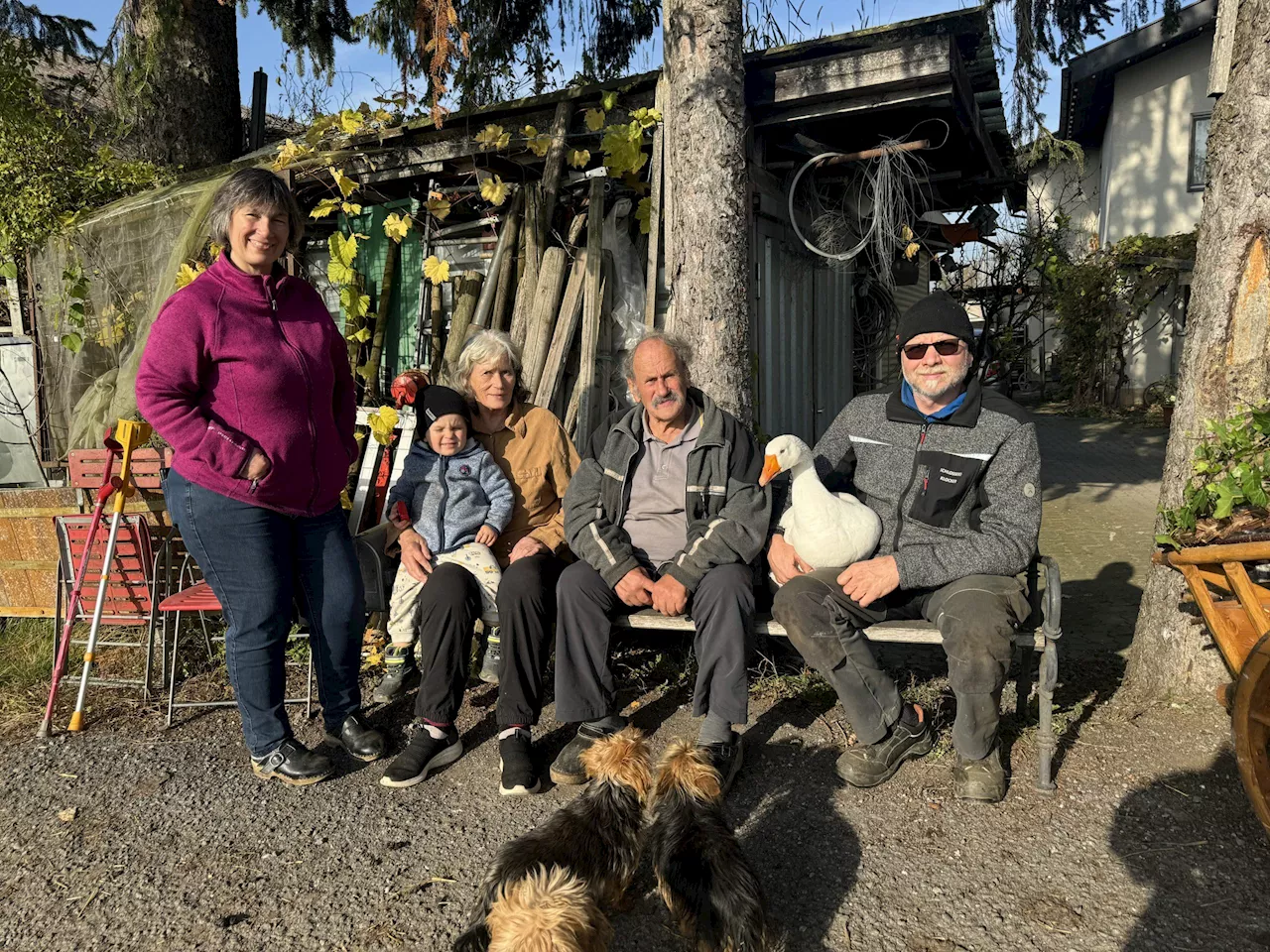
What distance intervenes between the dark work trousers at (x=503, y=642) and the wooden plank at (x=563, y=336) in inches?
77.6

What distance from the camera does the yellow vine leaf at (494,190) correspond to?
543 centimetres

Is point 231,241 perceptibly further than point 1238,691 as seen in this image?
Yes

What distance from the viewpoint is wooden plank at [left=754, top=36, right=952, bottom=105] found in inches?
189

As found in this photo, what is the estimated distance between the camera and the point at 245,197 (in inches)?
115

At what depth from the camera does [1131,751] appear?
10.5 ft

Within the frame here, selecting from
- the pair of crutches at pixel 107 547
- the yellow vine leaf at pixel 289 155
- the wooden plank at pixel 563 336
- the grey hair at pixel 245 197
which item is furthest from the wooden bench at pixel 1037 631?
the yellow vine leaf at pixel 289 155

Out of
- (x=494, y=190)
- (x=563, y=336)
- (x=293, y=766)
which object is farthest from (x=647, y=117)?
(x=293, y=766)

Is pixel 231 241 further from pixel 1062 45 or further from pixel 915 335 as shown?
pixel 1062 45

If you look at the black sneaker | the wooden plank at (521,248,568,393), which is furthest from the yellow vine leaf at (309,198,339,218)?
the black sneaker

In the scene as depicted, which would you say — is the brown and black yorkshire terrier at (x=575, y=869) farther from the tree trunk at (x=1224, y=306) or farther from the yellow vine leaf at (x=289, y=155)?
the yellow vine leaf at (x=289, y=155)

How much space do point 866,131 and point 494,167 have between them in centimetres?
264

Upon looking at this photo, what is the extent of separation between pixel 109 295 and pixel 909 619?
620 cm

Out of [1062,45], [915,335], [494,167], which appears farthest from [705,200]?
[1062,45]

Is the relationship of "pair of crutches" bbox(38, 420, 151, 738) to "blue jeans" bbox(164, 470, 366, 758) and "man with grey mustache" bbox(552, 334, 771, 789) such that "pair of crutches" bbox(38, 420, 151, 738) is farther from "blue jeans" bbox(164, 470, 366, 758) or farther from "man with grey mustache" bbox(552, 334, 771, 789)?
"man with grey mustache" bbox(552, 334, 771, 789)
